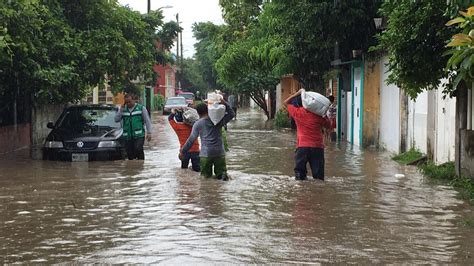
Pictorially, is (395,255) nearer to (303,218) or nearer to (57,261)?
(303,218)

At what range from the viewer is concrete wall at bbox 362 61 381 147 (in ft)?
64.6

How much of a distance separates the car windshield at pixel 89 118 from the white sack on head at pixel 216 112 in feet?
17.0

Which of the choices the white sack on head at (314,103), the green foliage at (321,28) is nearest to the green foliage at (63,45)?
the green foliage at (321,28)

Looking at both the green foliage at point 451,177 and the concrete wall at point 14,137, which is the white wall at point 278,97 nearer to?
the concrete wall at point 14,137

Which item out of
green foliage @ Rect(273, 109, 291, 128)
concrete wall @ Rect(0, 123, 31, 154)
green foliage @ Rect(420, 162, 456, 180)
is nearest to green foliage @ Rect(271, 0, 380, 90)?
green foliage @ Rect(420, 162, 456, 180)

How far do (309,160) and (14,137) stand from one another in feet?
34.5

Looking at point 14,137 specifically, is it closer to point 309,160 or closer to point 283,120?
point 309,160

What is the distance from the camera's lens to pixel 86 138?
15.1m

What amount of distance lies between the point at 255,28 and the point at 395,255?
87.0 feet

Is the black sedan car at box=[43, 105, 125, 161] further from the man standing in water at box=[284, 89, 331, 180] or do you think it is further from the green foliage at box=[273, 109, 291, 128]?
the green foliage at box=[273, 109, 291, 128]

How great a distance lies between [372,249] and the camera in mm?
6703

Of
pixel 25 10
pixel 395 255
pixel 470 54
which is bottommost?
pixel 395 255

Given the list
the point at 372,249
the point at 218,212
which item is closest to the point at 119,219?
the point at 218,212

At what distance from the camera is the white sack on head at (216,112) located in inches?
434
